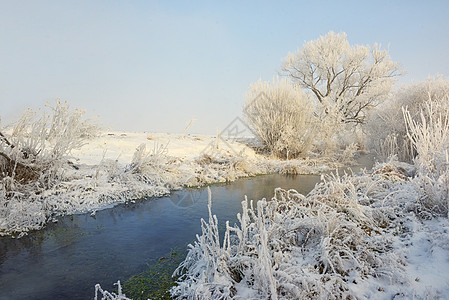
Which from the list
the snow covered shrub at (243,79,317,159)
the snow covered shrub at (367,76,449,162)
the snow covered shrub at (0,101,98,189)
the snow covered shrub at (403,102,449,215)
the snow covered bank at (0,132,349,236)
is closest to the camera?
the snow covered shrub at (403,102,449,215)

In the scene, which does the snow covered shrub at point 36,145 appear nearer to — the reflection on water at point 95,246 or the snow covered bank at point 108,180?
the snow covered bank at point 108,180

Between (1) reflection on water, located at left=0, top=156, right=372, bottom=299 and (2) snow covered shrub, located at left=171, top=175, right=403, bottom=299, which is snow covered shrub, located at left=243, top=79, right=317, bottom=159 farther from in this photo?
(2) snow covered shrub, located at left=171, top=175, right=403, bottom=299

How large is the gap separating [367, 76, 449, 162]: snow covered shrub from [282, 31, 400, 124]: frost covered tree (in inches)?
304

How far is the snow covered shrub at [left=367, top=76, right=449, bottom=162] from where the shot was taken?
8.55m

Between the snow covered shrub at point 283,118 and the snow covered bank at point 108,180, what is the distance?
7.43ft

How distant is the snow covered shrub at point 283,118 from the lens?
1306 cm

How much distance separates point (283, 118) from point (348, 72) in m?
9.11

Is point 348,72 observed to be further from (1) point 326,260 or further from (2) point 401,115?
(1) point 326,260

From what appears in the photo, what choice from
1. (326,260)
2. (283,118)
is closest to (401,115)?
(283,118)

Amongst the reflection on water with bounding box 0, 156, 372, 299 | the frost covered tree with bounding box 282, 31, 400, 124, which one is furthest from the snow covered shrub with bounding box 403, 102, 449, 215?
the frost covered tree with bounding box 282, 31, 400, 124

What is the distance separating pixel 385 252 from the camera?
2596 millimetres

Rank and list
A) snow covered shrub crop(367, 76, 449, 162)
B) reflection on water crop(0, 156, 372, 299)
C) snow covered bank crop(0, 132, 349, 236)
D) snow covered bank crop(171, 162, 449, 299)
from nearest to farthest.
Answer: snow covered bank crop(171, 162, 449, 299)
reflection on water crop(0, 156, 372, 299)
snow covered bank crop(0, 132, 349, 236)
snow covered shrub crop(367, 76, 449, 162)

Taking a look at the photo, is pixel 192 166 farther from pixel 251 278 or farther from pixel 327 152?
pixel 327 152

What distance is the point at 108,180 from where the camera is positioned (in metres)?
6.44
